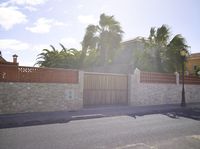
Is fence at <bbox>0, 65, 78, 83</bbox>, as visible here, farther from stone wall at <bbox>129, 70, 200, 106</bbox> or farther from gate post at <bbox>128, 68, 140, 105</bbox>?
stone wall at <bbox>129, 70, 200, 106</bbox>

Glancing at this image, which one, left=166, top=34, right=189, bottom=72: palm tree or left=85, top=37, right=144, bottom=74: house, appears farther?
left=85, top=37, right=144, bottom=74: house

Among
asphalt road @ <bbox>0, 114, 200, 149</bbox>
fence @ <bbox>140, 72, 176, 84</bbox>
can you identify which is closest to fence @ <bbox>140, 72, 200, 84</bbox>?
fence @ <bbox>140, 72, 176, 84</bbox>

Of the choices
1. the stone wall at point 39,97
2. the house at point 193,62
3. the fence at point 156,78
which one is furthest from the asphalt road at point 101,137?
the house at point 193,62

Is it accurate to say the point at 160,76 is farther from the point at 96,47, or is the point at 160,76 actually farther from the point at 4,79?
the point at 4,79

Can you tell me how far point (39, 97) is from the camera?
41.5 ft

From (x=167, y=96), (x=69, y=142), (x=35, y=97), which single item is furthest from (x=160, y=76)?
(x=69, y=142)

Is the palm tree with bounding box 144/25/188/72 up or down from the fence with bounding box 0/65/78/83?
up

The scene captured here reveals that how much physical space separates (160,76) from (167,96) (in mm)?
1986

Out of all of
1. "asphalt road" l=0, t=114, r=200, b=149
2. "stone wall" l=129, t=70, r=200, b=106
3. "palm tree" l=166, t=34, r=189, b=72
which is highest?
"palm tree" l=166, t=34, r=189, b=72

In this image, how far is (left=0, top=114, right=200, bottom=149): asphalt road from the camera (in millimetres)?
6430

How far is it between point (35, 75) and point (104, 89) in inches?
210

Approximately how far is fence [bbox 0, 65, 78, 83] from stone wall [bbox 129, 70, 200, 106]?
5153mm

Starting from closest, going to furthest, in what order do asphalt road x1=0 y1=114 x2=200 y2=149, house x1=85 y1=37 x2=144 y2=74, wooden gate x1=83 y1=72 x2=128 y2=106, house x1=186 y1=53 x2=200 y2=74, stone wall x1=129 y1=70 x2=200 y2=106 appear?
asphalt road x1=0 y1=114 x2=200 y2=149, wooden gate x1=83 y1=72 x2=128 y2=106, stone wall x1=129 y1=70 x2=200 y2=106, house x1=85 y1=37 x2=144 y2=74, house x1=186 y1=53 x2=200 y2=74

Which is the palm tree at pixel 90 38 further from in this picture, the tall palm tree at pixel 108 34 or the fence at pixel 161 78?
the fence at pixel 161 78
